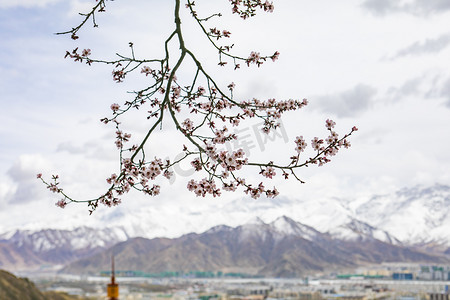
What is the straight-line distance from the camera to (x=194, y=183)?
848 centimetres

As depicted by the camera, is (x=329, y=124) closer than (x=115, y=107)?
Yes

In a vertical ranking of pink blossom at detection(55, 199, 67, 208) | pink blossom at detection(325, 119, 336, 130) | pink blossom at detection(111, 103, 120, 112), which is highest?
pink blossom at detection(111, 103, 120, 112)

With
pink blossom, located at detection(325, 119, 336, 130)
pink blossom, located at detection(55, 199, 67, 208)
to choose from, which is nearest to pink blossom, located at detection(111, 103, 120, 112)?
pink blossom, located at detection(55, 199, 67, 208)

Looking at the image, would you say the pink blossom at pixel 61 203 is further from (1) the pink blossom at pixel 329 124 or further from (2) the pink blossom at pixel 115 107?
(1) the pink blossom at pixel 329 124

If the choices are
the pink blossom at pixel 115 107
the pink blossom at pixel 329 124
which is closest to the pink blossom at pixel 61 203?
the pink blossom at pixel 115 107

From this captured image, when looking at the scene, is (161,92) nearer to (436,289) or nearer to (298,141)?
(298,141)

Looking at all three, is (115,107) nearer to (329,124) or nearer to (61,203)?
(61,203)

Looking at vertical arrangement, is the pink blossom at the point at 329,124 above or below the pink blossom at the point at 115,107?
below

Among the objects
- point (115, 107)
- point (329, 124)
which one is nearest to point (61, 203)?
point (115, 107)

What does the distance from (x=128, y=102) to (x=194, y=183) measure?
2.49 meters

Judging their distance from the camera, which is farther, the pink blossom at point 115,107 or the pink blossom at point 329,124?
the pink blossom at point 115,107

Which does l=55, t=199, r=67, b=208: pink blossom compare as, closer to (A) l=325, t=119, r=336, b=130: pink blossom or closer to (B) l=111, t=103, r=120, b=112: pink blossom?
(B) l=111, t=103, r=120, b=112: pink blossom

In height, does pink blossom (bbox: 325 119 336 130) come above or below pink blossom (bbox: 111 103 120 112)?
below

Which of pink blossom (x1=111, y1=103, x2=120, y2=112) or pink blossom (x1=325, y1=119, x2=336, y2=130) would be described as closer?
pink blossom (x1=325, y1=119, x2=336, y2=130)
